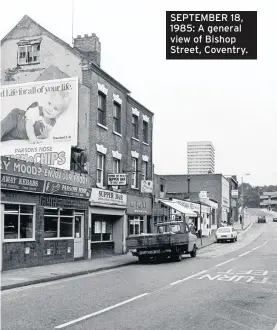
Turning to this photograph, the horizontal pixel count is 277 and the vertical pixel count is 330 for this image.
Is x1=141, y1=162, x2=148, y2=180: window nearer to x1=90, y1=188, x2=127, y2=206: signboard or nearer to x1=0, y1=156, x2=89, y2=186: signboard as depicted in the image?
x1=90, y1=188, x2=127, y2=206: signboard

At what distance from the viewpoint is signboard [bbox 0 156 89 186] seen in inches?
716

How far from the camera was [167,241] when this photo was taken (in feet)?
75.9

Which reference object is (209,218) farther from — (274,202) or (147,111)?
(274,202)

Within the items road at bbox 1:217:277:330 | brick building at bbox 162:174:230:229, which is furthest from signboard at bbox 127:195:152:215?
brick building at bbox 162:174:230:229

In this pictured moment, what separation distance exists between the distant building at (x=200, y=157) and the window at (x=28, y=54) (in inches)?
4119

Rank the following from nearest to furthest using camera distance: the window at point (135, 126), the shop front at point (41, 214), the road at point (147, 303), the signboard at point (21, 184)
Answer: the road at point (147, 303), the signboard at point (21, 184), the shop front at point (41, 214), the window at point (135, 126)

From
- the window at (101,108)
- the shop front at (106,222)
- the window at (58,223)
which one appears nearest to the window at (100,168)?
the shop front at (106,222)

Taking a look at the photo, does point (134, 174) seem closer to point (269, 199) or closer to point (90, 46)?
point (90, 46)

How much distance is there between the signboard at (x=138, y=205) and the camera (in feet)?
98.2

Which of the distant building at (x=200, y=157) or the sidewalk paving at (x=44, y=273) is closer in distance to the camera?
the sidewalk paving at (x=44, y=273)

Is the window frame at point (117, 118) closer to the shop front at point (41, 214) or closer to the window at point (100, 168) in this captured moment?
the window at point (100, 168)

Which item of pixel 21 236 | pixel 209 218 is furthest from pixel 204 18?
pixel 209 218

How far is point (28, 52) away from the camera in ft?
87.1

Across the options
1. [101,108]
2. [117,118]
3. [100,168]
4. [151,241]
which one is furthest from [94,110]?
[151,241]
